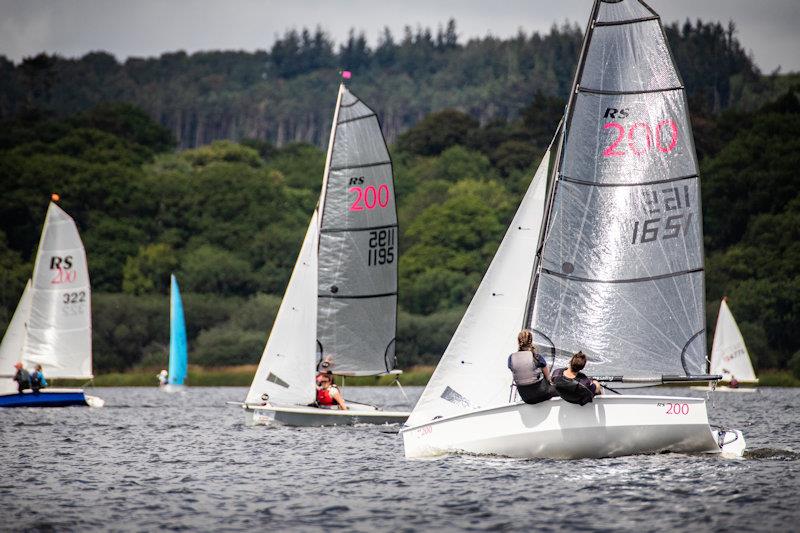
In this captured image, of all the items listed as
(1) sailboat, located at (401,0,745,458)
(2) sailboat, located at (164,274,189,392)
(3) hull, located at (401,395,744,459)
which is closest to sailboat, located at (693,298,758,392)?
(2) sailboat, located at (164,274,189,392)

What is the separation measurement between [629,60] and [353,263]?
1087 cm

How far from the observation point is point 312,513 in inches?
643

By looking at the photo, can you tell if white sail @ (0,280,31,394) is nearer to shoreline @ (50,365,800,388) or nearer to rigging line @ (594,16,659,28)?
shoreline @ (50,365,800,388)

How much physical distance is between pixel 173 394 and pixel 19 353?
16119mm

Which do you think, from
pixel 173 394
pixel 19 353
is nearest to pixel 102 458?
pixel 19 353

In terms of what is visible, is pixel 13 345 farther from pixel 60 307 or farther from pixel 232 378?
pixel 232 378

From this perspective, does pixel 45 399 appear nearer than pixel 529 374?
No

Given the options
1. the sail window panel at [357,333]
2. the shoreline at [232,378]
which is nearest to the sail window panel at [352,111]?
the sail window panel at [357,333]

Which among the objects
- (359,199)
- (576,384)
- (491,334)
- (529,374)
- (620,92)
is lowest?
(576,384)

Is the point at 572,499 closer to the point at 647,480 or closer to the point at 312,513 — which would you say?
the point at 647,480

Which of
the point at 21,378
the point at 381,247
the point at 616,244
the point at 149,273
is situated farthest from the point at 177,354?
the point at 616,244

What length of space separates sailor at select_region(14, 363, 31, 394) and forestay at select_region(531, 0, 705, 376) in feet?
72.7

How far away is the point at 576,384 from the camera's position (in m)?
19.0

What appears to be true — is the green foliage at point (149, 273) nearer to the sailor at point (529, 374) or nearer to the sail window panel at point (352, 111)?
the sail window panel at point (352, 111)
